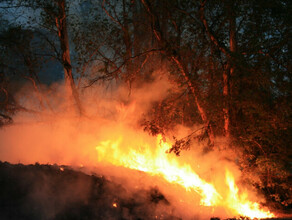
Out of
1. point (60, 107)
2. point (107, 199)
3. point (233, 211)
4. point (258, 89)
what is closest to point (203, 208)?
point (233, 211)

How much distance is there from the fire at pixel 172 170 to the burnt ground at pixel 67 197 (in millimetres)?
1315

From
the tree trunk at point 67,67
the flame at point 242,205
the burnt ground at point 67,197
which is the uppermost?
the tree trunk at point 67,67

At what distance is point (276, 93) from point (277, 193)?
331 cm

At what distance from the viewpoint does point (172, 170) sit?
8.50 meters

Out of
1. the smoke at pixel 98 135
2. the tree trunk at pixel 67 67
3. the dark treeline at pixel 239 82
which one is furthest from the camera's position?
the tree trunk at pixel 67 67

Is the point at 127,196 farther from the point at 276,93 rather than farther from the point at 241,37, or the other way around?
the point at 241,37

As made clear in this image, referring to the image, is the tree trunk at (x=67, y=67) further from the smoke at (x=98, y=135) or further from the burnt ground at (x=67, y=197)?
the burnt ground at (x=67, y=197)

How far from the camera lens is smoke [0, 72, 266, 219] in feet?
23.8

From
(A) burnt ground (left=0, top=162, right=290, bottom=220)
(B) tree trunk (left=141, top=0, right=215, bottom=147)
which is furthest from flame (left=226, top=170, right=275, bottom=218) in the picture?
(B) tree trunk (left=141, top=0, right=215, bottom=147)

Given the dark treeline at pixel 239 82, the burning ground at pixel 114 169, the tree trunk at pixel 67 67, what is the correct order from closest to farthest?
the burning ground at pixel 114 169, the dark treeline at pixel 239 82, the tree trunk at pixel 67 67

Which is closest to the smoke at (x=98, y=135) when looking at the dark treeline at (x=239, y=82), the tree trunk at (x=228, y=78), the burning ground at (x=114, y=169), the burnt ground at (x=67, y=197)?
the burning ground at (x=114, y=169)

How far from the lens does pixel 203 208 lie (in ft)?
23.1

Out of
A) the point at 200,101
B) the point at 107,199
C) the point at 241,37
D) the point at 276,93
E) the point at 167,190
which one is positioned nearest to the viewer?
the point at 107,199

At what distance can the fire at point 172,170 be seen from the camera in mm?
7676
